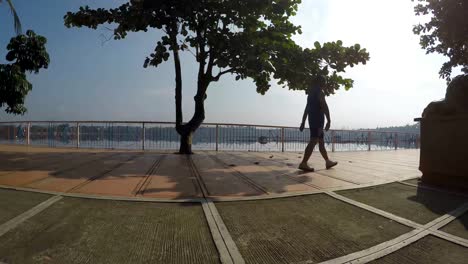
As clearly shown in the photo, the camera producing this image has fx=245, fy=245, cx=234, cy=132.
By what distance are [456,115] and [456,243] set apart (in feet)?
8.41

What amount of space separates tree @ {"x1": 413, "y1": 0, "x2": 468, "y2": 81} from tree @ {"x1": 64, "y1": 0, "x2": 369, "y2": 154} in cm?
312

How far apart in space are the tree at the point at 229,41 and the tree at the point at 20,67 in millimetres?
1244

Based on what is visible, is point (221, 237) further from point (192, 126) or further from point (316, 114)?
point (192, 126)

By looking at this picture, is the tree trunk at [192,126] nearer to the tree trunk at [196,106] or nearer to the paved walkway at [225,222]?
the tree trunk at [196,106]

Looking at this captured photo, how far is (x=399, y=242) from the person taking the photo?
76.7 inches

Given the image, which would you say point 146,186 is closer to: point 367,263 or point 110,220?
point 110,220

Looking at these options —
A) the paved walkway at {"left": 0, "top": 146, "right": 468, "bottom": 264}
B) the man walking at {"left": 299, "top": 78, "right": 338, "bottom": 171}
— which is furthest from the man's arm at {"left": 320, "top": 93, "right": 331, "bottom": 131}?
the paved walkway at {"left": 0, "top": 146, "right": 468, "bottom": 264}

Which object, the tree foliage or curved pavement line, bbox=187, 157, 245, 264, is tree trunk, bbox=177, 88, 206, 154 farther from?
curved pavement line, bbox=187, 157, 245, 264

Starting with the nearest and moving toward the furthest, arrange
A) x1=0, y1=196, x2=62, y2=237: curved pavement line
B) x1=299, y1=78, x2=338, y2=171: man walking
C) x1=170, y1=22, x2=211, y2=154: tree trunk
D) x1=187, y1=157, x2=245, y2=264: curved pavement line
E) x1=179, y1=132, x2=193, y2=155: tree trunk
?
1. x1=187, y1=157, x2=245, y2=264: curved pavement line
2. x1=0, y1=196, x2=62, y2=237: curved pavement line
3. x1=299, y1=78, x2=338, y2=171: man walking
4. x1=179, y1=132, x2=193, y2=155: tree trunk
5. x1=170, y1=22, x2=211, y2=154: tree trunk

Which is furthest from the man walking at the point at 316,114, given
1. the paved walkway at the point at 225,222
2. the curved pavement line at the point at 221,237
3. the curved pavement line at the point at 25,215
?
the curved pavement line at the point at 25,215

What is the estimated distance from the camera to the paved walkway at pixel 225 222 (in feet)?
5.69

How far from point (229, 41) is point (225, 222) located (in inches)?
237

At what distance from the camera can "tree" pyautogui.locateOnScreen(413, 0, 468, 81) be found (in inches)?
310

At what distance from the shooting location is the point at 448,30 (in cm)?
833
